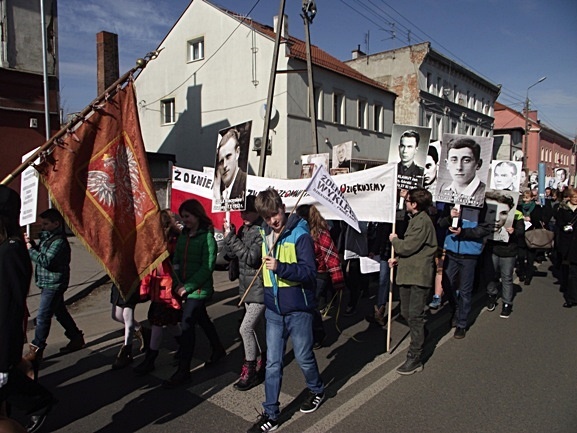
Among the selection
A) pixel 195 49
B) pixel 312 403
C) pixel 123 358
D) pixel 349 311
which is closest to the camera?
pixel 312 403

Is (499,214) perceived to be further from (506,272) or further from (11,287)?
(11,287)

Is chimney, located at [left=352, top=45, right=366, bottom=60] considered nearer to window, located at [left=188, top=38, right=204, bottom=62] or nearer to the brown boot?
window, located at [left=188, top=38, right=204, bottom=62]

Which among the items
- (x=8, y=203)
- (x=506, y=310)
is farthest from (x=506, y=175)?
(x=8, y=203)

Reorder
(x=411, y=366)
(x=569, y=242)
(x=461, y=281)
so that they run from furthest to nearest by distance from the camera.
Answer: (x=569, y=242)
(x=461, y=281)
(x=411, y=366)

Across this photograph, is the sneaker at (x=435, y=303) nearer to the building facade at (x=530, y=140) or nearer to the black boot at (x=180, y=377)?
the black boot at (x=180, y=377)

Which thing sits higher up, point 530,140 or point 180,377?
point 530,140

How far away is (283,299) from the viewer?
362 cm

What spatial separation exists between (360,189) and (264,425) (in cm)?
321

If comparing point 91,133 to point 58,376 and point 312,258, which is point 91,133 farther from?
point 58,376

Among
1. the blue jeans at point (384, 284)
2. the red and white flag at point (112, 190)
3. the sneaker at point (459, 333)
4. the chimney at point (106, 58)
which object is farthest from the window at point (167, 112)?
the red and white flag at point (112, 190)

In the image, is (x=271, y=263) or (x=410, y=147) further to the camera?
(x=410, y=147)

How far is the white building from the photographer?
2128 centimetres

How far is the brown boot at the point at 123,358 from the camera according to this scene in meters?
4.93

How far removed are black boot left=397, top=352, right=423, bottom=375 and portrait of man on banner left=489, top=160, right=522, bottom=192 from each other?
17.7 ft
